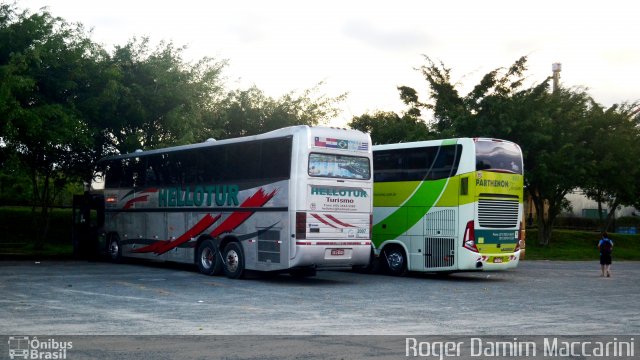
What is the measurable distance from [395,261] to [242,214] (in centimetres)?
529

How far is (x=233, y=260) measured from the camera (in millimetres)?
21625

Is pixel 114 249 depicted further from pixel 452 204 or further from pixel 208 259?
pixel 452 204

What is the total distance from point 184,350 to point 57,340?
1.75 meters

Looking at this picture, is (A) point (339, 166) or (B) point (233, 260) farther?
(B) point (233, 260)

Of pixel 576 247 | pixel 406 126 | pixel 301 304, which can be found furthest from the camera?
pixel 576 247

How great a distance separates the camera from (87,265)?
25.4 m

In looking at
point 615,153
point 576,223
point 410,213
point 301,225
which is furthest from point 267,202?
point 576,223

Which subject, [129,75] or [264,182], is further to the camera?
[129,75]

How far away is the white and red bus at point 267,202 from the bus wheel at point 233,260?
3cm

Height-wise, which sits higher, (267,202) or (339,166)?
(339,166)

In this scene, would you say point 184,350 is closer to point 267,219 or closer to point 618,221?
point 267,219

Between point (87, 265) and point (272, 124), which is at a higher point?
point (272, 124)

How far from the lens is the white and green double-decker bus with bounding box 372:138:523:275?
22016 millimetres

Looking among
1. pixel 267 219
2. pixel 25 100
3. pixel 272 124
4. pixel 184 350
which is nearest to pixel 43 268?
pixel 25 100
